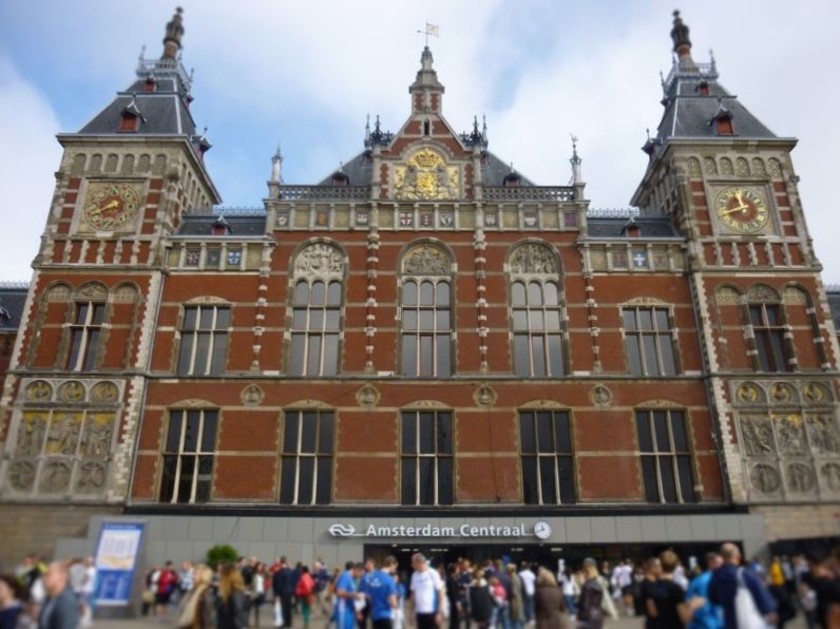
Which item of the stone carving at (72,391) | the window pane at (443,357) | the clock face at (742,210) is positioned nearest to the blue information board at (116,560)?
the stone carving at (72,391)

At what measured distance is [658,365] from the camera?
25234 mm

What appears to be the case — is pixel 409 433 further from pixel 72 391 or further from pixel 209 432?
pixel 72 391

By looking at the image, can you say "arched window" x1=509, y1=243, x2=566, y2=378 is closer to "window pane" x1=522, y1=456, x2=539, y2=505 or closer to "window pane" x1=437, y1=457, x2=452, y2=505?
"window pane" x1=522, y1=456, x2=539, y2=505

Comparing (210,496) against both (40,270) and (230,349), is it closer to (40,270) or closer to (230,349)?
(230,349)

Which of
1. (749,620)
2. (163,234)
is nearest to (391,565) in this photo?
(749,620)

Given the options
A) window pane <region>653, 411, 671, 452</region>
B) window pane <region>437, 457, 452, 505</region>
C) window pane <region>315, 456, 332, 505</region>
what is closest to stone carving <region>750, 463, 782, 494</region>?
window pane <region>653, 411, 671, 452</region>

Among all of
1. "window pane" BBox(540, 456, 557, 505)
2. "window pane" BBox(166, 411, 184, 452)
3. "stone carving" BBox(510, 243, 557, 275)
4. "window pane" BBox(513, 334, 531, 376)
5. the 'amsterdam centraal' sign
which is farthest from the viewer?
"stone carving" BBox(510, 243, 557, 275)

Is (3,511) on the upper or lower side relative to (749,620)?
upper

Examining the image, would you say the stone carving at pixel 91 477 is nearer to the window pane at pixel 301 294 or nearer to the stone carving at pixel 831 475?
the window pane at pixel 301 294

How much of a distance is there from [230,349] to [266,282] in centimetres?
305

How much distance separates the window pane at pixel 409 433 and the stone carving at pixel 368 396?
1.23 m

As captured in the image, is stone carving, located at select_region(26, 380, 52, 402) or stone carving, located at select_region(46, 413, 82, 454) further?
stone carving, located at select_region(26, 380, 52, 402)

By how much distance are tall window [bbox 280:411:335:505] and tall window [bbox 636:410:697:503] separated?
1147 cm

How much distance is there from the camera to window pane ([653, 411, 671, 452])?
24.0 meters
